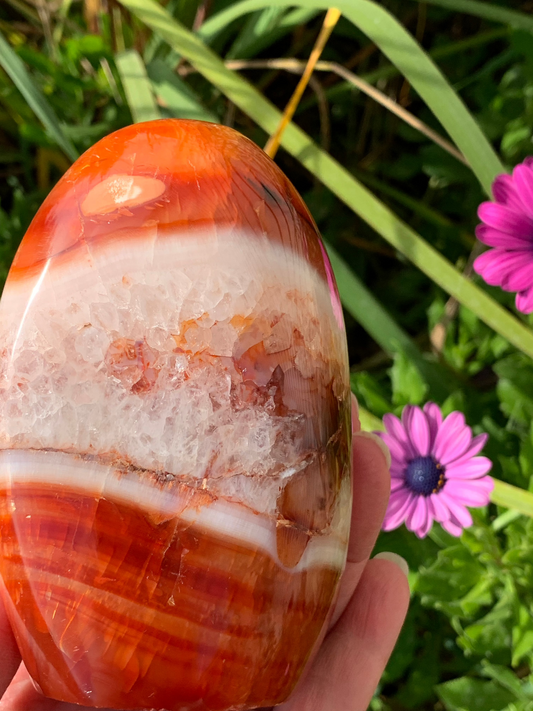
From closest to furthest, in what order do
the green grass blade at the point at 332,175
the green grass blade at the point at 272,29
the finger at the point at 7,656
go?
the finger at the point at 7,656 < the green grass blade at the point at 332,175 < the green grass blade at the point at 272,29

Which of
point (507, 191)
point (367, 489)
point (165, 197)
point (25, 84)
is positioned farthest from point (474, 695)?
point (25, 84)

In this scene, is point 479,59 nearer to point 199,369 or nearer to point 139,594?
point 199,369

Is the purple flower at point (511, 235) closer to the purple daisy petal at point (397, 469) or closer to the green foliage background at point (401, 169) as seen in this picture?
the green foliage background at point (401, 169)

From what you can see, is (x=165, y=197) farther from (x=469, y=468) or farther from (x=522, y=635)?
(x=522, y=635)

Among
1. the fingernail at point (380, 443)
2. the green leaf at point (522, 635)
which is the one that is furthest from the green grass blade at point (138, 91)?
the green leaf at point (522, 635)

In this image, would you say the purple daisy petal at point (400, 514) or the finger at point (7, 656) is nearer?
the finger at point (7, 656)

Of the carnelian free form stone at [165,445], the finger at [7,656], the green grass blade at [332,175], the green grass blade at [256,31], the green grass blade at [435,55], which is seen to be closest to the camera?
Answer: the carnelian free form stone at [165,445]
